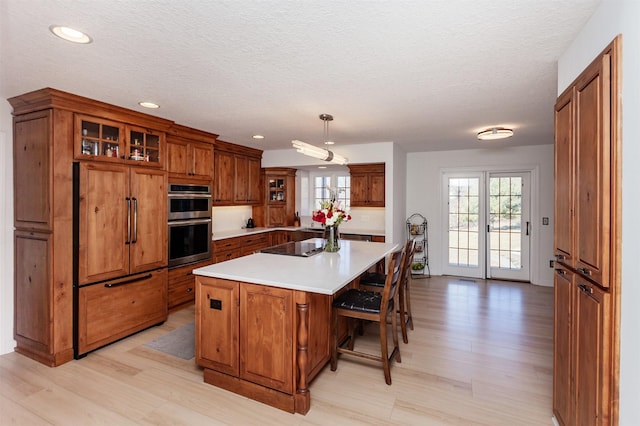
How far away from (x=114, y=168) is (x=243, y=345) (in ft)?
7.55

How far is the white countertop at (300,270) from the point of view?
7.20 ft

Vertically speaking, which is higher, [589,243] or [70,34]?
[70,34]

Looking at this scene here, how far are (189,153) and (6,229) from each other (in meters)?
2.07

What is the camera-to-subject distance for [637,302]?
1.23 metres

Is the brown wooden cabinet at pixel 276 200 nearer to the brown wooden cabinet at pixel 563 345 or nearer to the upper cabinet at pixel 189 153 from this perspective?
the upper cabinet at pixel 189 153

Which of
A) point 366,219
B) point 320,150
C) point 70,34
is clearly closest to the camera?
point 70,34

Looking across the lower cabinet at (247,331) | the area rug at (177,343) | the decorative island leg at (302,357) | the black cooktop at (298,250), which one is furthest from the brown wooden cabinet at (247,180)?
the decorative island leg at (302,357)

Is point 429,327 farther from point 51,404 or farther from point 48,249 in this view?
point 48,249

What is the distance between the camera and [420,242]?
643 cm

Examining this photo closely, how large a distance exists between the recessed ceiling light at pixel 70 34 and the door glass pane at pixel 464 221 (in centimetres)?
597

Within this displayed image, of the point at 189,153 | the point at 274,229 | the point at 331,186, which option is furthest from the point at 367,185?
the point at 189,153

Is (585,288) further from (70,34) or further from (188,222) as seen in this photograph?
(188,222)

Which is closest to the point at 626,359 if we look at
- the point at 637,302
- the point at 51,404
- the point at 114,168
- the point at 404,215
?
the point at 637,302

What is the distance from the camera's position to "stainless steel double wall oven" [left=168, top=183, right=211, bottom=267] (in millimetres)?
4070
